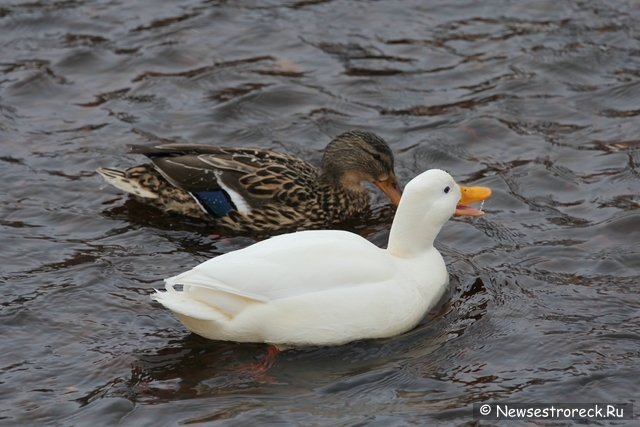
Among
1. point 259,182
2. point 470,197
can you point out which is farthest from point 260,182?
Answer: point 470,197

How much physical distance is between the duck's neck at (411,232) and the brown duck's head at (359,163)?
6.43 feet

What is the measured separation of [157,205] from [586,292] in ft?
12.5

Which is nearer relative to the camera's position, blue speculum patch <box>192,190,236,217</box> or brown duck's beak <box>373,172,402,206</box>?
blue speculum patch <box>192,190,236,217</box>

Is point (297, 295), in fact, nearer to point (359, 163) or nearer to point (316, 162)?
point (359, 163)

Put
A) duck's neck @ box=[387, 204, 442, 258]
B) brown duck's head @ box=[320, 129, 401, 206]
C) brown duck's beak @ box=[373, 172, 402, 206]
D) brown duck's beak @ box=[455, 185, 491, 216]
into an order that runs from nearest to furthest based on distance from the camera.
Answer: duck's neck @ box=[387, 204, 442, 258] → brown duck's beak @ box=[455, 185, 491, 216] → brown duck's head @ box=[320, 129, 401, 206] → brown duck's beak @ box=[373, 172, 402, 206]

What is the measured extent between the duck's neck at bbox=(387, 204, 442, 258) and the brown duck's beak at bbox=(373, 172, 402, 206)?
6.62ft

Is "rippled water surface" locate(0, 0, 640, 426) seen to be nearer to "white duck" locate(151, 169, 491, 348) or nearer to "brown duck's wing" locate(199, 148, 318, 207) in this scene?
"white duck" locate(151, 169, 491, 348)

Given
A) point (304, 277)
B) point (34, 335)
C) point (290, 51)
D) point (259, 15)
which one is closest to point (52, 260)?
point (34, 335)

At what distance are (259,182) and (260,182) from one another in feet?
0.04

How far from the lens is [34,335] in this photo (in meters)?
6.88

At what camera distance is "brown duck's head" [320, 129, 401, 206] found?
29.6ft

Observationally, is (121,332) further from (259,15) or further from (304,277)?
(259,15)

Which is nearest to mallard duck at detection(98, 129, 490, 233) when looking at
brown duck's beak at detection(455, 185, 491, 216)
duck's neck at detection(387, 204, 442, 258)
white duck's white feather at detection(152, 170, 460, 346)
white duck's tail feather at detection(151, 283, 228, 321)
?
brown duck's beak at detection(455, 185, 491, 216)

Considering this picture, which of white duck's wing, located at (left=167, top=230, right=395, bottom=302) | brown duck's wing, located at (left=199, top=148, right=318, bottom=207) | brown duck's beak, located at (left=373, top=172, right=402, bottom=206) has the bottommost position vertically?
brown duck's beak, located at (left=373, top=172, right=402, bottom=206)
